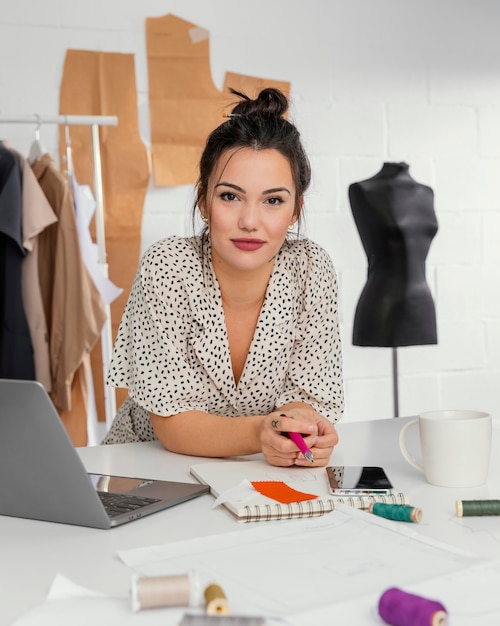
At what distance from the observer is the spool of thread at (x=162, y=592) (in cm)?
60

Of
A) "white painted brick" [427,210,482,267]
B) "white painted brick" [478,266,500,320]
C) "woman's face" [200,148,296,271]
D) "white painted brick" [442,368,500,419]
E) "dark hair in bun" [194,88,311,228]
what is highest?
"dark hair in bun" [194,88,311,228]

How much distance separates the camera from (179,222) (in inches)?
102

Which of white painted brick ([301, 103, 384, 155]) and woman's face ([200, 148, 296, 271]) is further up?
white painted brick ([301, 103, 384, 155])

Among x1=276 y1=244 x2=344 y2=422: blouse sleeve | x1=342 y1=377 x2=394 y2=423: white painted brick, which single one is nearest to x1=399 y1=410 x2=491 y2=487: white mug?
x1=276 y1=244 x2=344 y2=422: blouse sleeve

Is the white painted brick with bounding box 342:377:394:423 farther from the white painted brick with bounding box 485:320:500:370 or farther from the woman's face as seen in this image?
the woman's face

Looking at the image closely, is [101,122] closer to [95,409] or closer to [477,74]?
[95,409]

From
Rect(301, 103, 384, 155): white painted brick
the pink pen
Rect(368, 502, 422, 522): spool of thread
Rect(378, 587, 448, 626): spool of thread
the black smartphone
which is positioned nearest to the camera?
Rect(378, 587, 448, 626): spool of thread

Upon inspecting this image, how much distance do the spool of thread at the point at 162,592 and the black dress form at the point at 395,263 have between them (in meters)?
1.58

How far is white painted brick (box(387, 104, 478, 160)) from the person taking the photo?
285 centimetres

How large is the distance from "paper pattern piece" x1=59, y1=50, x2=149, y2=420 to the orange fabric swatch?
1534 millimetres

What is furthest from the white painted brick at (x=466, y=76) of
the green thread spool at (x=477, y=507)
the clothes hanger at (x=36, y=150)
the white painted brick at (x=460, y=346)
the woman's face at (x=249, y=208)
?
the green thread spool at (x=477, y=507)

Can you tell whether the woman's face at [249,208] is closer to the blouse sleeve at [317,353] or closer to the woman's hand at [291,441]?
the blouse sleeve at [317,353]

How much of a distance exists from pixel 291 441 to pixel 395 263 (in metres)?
1.17

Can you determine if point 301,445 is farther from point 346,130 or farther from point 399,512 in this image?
point 346,130
